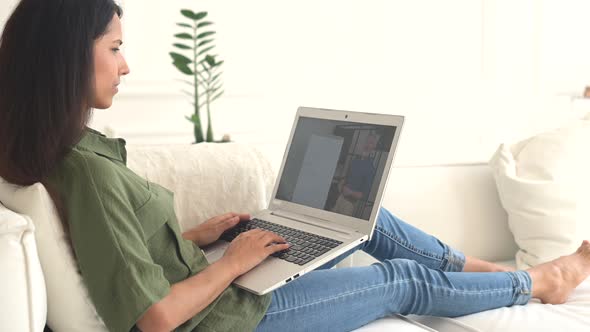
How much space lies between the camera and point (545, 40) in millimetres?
3240

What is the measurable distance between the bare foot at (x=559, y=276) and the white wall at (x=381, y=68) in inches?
20.6

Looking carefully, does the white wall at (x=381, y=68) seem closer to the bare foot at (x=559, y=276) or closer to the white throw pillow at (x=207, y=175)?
the white throw pillow at (x=207, y=175)

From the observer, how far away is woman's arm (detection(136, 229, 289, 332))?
1.16 metres

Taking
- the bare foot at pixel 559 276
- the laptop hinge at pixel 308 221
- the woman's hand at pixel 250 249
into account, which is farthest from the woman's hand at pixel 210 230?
the bare foot at pixel 559 276

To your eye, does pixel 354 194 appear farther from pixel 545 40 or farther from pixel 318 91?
pixel 545 40

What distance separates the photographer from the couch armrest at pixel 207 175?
1712 millimetres

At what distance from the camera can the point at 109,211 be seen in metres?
1.14

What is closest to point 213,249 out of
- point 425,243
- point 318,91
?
point 425,243

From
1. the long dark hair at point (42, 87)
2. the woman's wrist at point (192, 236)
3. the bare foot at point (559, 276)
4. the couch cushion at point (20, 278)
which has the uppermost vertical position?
the long dark hair at point (42, 87)

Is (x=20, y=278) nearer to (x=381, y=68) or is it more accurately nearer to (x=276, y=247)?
(x=276, y=247)

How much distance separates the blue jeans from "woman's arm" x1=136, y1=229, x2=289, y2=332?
0.09 m

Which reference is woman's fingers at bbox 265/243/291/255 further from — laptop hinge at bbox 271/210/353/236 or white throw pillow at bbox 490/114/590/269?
white throw pillow at bbox 490/114/590/269

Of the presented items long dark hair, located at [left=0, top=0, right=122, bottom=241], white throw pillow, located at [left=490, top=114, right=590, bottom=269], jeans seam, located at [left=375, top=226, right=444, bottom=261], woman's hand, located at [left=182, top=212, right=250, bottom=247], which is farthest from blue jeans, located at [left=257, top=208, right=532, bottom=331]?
long dark hair, located at [left=0, top=0, right=122, bottom=241]

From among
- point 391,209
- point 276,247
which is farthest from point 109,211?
point 391,209
